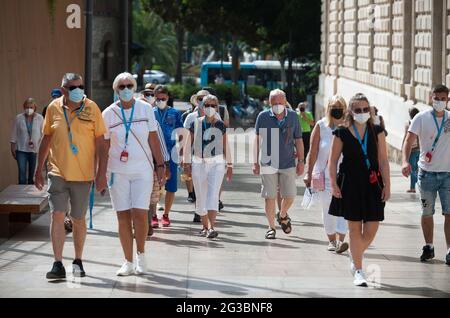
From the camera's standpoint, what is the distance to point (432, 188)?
12.3m

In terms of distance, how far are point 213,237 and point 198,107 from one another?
6.61 ft

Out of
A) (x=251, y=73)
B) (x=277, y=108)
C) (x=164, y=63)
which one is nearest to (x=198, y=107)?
(x=277, y=108)

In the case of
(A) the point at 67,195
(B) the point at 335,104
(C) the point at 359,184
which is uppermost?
(B) the point at 335,104

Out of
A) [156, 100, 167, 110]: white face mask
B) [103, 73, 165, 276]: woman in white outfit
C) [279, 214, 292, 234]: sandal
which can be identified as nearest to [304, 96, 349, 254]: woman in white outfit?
[279, 214, 292, 234]: sandal

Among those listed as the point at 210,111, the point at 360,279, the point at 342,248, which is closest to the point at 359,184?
the point at 360,279

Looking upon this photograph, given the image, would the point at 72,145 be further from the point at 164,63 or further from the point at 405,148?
the point at 164,63

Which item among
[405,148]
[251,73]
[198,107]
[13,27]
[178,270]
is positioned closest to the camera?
[178,270]

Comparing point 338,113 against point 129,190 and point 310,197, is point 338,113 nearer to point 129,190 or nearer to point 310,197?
point 310,197

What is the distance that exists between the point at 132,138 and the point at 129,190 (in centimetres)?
50

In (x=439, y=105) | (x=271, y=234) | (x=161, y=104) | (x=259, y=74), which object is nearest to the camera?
(x=439, y=105)

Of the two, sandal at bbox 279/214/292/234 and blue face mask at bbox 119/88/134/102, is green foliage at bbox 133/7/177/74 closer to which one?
sandal at bbox 279/214/292/234

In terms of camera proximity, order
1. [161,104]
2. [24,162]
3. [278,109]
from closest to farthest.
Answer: [278,109] → [161,104] → [24,162]

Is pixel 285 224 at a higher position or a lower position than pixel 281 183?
lower

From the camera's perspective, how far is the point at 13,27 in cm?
1978
